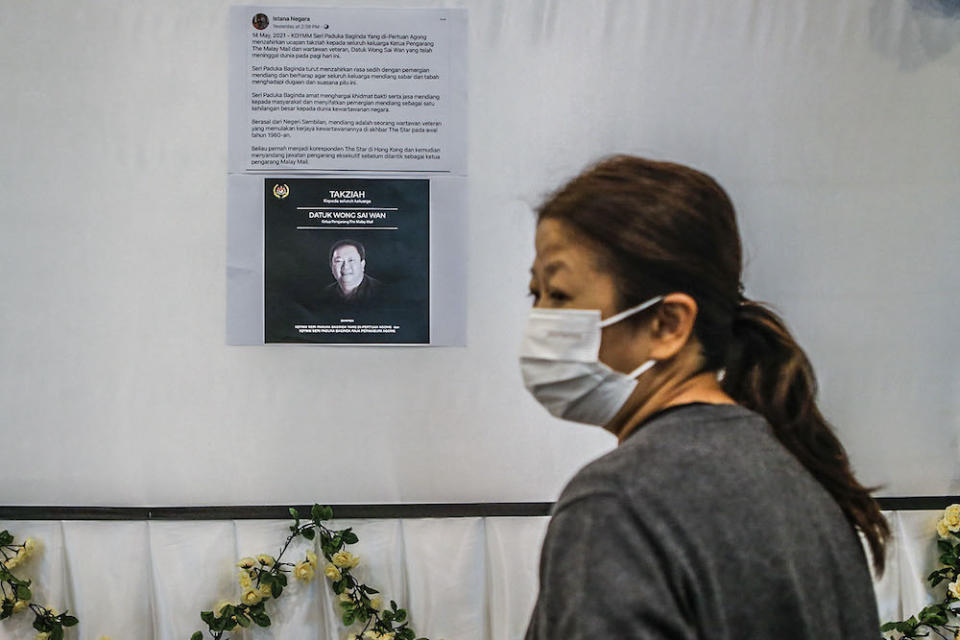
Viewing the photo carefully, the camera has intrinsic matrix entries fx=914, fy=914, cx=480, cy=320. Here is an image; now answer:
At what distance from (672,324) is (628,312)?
0.05m

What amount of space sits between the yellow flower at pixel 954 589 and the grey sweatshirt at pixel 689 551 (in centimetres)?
123

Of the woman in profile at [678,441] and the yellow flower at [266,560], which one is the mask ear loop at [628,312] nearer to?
the woman in profile at [678,441]

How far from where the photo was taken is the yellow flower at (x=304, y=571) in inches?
73.2

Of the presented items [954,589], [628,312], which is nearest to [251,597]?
[628,312]

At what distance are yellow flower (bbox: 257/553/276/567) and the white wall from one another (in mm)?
116

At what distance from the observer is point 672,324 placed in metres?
0.98

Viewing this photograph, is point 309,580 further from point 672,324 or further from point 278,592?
point 672,324

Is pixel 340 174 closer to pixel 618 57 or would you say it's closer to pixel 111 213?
pixel 111 213

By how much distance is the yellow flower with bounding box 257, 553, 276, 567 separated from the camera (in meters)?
1.88

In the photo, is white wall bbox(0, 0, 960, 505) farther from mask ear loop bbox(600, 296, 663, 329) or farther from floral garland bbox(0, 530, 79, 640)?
mask ear loop bbox(600, 296, 663, 329)

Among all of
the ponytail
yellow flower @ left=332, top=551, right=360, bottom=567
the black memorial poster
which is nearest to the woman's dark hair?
the ponytail

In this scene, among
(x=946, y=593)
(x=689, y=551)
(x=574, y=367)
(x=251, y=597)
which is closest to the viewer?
(x=689, y=551)

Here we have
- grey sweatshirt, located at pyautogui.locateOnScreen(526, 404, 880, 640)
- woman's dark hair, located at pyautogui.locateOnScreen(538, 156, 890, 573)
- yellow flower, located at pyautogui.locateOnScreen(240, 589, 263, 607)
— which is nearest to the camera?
grey sweatshirt, located at pyautogui.locateOnScreen(526, 404, 880, 640)

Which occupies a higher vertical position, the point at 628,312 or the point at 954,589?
the point at 628,312
